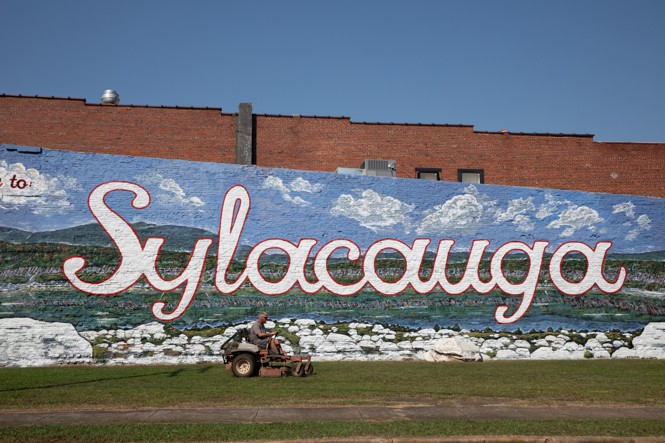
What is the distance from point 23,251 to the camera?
70.8 feet

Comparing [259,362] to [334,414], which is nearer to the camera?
[334,414]

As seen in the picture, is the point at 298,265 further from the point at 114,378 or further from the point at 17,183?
the point at 17,183

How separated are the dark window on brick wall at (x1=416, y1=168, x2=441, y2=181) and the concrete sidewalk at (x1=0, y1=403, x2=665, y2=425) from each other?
56.9 ft

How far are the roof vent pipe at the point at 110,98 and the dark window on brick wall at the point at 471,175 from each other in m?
14.1

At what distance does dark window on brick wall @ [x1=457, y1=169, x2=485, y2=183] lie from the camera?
3055cm

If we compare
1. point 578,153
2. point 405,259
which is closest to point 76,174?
point 405,259

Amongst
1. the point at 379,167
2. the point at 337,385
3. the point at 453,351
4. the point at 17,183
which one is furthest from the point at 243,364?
the point at 379,167

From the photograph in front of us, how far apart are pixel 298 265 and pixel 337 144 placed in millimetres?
8634

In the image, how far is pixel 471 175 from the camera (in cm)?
3064

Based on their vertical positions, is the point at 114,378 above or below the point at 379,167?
below

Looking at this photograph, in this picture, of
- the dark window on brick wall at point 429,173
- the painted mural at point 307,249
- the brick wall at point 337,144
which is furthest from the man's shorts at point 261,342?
the dark window on brick wall at point 429,173

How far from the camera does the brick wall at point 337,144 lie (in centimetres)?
2888

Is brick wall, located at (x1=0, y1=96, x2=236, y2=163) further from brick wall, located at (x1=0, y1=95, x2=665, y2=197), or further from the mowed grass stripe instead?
the mowed grass stripe

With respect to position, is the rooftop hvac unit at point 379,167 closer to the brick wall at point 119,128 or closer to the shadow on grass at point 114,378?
the brick wall at point 119,128
